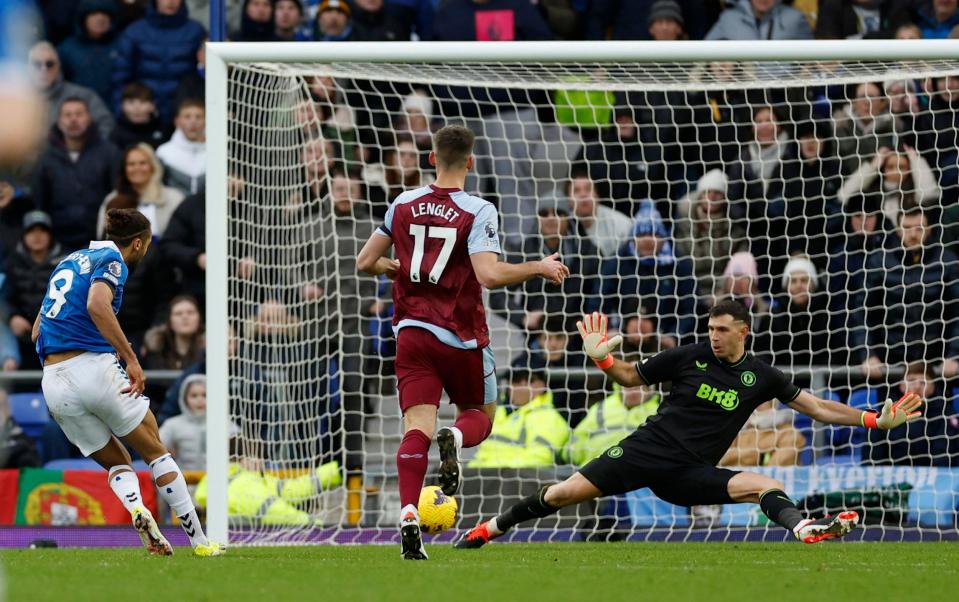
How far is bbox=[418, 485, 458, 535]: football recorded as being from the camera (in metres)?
6.91

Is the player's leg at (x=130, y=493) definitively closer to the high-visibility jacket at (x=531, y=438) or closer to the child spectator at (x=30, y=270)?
the high-visibility jacket at (x=531, y=438)

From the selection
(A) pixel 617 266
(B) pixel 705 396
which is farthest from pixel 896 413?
(A) pixel 617 266

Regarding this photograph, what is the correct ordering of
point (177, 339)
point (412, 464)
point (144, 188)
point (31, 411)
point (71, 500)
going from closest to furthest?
point (412, 464)
point (71, 500)
point (177, 339)
point (31, 411)
point (144, 188)

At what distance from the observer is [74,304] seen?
746 cm

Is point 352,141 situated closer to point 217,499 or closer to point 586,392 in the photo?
point 586,392

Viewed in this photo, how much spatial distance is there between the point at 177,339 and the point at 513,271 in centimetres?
554

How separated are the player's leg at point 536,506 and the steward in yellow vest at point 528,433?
2.17 metres

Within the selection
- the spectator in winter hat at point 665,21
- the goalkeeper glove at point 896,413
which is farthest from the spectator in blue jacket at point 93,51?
the goalkeeper glove at point 896,413

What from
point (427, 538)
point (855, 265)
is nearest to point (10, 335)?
point (427, 538)

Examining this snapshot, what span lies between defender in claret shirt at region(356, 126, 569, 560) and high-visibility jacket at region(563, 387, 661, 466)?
3.41 metres

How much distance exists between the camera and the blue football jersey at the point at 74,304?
7406 mm

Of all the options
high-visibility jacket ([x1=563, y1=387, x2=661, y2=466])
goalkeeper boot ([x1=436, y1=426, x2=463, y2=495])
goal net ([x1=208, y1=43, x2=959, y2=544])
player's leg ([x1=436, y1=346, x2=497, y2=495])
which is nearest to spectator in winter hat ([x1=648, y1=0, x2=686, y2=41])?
goal net ([x1=208, y1=43, x2=959, y2=544])

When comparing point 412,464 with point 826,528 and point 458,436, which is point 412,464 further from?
point 826,528

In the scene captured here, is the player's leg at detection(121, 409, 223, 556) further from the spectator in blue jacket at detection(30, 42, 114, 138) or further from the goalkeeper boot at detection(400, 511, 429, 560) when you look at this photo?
the spectator in blue jacket at detection(30, 42, 114, 138)
